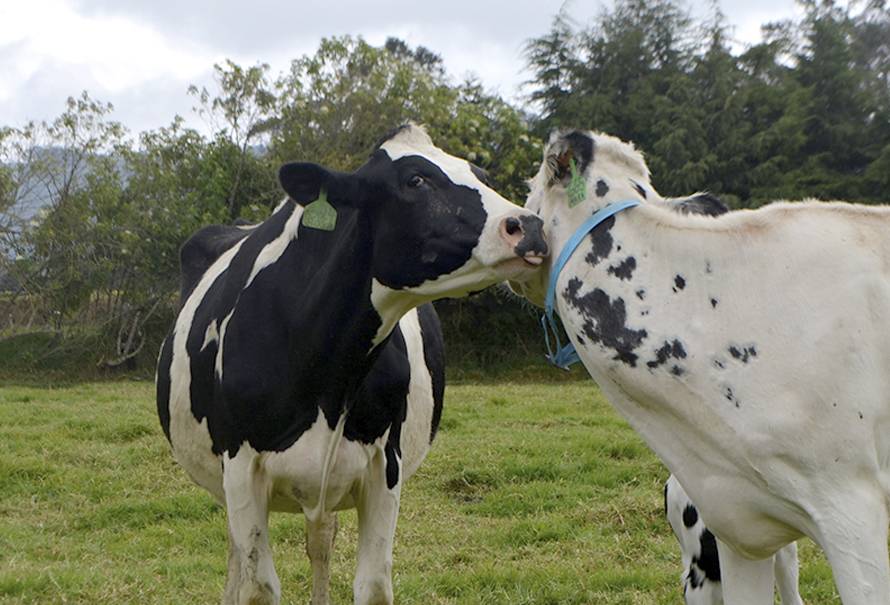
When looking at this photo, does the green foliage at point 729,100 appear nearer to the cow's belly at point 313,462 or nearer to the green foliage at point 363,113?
the green foliage at point 363,113

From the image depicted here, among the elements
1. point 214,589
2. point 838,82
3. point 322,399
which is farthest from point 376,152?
point 838,82

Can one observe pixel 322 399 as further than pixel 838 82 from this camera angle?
No

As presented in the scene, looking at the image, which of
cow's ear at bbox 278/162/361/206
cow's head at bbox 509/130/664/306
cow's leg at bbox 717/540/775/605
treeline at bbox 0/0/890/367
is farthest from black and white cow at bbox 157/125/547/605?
treeline at bbox 0/0/890/367

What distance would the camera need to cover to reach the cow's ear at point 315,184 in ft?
13.4

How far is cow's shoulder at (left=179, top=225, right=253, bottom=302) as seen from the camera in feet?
19.6

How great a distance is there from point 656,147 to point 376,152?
653 inches

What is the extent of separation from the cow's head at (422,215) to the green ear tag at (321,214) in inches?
0.9

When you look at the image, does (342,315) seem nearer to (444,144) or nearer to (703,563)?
(703,563)

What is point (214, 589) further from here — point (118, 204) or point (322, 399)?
point (118, 204)

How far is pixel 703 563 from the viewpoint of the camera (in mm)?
4320

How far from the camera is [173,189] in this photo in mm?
19703

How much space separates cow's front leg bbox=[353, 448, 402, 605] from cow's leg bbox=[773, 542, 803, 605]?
5.08 ft

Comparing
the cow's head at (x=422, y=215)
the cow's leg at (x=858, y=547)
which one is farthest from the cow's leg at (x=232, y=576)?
the cow's leg at (x=858, y=547)

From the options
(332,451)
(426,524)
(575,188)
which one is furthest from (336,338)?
(426,524)
